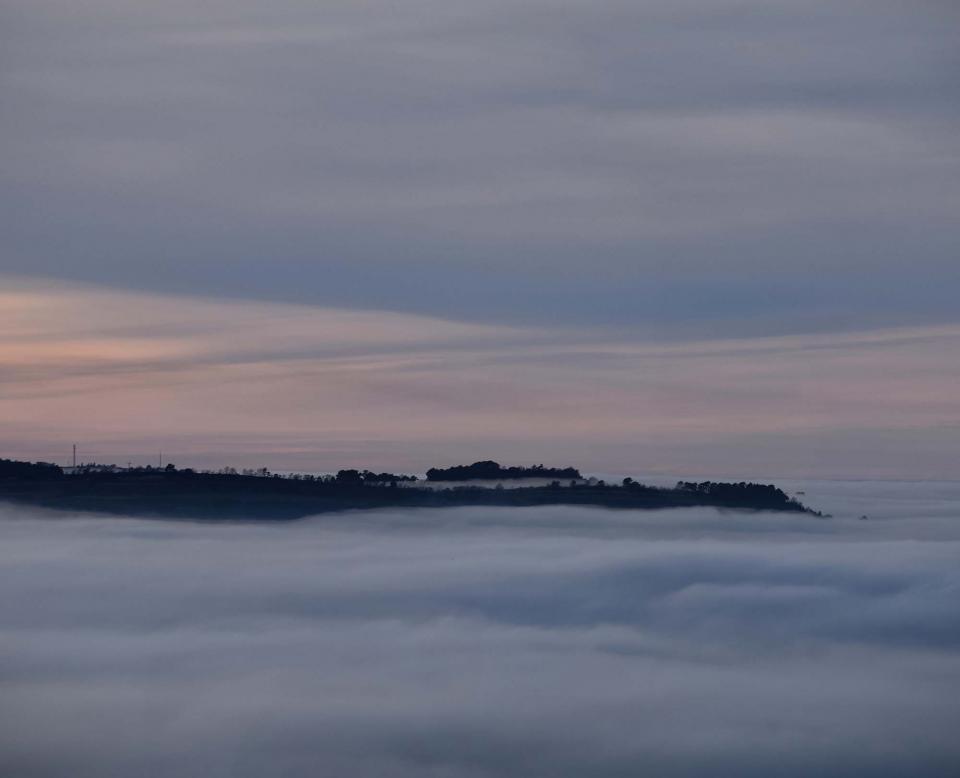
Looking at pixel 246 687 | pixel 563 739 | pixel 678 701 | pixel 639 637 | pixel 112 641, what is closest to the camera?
pixel 563 739

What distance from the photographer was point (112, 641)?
169 m

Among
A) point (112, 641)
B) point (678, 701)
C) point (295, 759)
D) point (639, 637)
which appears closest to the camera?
point (295, 759)

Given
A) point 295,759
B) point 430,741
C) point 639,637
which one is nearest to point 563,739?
point 430,741

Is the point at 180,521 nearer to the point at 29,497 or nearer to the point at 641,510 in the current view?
the point at 29,497

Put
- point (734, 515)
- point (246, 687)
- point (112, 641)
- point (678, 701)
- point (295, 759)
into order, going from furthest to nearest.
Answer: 1. point (734, 515)
2. point (112, 641)
3. point (246, 687)
4. point (678, 701)
5. point (295, 759)

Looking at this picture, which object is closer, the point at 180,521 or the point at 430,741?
the point at 430,741

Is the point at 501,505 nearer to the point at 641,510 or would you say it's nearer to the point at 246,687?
the point at 641,510

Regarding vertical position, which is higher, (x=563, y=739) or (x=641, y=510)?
(x=641, y=510)

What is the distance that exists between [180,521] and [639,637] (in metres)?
47.6

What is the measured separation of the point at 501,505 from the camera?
193 metres

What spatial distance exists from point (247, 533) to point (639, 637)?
4420 centimetres

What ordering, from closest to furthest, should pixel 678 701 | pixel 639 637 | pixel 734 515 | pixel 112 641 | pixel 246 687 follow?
pixel 678 701
pixel 246 687
pixel 112 641
pixel 639 637
pixel 734 515

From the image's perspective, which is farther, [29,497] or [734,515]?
[734,515]

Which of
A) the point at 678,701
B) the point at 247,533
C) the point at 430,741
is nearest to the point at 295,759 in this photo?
the point at 430,741
